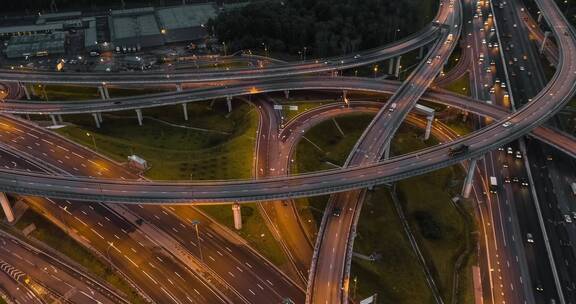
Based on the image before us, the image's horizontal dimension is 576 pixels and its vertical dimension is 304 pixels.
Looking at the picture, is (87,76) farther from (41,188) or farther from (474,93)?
(474,93)

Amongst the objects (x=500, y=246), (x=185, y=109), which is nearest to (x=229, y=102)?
(x=185, y=109)

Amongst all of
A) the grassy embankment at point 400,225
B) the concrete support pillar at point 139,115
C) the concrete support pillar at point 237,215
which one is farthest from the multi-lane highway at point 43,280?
the concrete support pillar at point 139,115

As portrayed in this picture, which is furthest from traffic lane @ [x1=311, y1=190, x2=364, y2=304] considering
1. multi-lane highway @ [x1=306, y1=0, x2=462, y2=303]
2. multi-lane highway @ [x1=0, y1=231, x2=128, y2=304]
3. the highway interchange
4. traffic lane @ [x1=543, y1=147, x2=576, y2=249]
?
traffic lane @ [x1=543, y1=147, x2=576, y2=249]

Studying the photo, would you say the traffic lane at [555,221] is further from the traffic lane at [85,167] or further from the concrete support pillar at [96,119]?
the concrete support pillar at [96,119]

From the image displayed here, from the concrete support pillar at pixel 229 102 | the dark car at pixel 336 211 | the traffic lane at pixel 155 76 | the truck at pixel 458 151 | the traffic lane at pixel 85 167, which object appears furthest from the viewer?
the traffic lane at pixel 155 76

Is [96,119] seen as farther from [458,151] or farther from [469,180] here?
[469,180]

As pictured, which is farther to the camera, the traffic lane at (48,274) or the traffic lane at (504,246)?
the traffic lane at (504,246)

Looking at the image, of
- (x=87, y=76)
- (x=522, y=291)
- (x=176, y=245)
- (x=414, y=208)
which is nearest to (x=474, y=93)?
(x=414, y=208)
